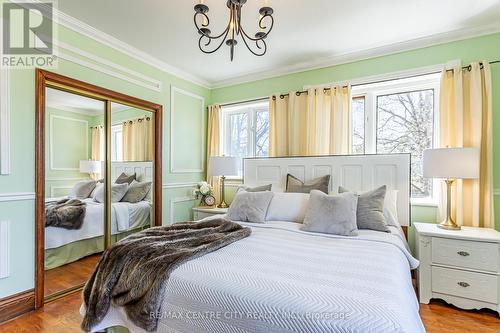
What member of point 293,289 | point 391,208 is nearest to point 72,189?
point 293,289

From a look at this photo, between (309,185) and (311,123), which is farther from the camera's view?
(311,123)

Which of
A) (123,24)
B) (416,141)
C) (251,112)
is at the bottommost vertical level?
(416,141)

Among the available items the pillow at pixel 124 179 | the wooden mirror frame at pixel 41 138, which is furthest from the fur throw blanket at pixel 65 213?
the pillow at pixel 124 179

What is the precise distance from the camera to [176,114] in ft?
12.2

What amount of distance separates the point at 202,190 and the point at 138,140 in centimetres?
115

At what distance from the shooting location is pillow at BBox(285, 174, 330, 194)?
114 inches

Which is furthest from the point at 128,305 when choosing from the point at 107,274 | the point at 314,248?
the point at 314,248

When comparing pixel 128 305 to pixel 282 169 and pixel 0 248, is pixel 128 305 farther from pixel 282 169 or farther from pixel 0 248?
pixel 282 169

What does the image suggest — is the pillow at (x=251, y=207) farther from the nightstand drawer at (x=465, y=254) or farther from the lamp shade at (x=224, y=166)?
the nightstand drawer at (x=465, y=254)

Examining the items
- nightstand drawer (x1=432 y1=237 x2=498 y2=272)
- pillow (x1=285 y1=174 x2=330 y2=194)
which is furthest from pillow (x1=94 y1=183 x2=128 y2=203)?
nightstand drawer (x1=432 y1=237 x2=498 y2=272)

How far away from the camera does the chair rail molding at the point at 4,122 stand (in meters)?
2.00

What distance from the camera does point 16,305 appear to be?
2.06m

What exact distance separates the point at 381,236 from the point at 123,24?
3102mm

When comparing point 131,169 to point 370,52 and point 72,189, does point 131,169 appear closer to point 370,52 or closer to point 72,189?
point 72,189
